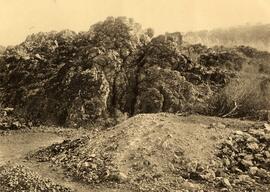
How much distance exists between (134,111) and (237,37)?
5283mm

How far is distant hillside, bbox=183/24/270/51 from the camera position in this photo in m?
18.3

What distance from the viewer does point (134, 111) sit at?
601 inches

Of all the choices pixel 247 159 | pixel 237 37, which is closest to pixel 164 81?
pixel 247 159

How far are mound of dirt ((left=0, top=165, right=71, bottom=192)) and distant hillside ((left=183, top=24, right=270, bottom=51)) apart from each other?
7.70m

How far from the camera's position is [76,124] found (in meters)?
15.3

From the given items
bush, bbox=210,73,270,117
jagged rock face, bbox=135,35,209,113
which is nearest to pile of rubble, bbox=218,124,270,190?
bush, bbox=210,73,270,117

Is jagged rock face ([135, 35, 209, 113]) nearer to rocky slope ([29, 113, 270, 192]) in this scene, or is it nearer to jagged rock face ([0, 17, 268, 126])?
jagged rock face ([0, 17, 268, 126])

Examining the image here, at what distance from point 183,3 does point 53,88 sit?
9.29m

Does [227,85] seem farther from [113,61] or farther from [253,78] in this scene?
[113,61]

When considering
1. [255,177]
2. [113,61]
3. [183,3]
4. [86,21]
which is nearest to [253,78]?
[113,61]

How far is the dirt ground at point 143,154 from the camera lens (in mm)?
10875

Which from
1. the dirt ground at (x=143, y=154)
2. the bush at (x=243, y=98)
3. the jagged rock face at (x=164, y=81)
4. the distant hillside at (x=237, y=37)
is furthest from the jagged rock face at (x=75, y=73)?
the distant hillside at (x=237, y=37)

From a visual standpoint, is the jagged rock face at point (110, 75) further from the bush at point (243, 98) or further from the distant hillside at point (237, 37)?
the distant hillside at point (237, 37)

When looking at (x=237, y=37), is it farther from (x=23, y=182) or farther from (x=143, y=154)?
(x=23, y=182)
